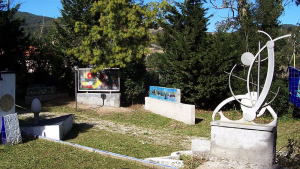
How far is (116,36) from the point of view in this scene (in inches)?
729

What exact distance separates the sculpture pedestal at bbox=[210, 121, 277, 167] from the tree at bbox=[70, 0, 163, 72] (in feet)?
39.8

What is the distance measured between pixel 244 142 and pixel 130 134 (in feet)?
21.4

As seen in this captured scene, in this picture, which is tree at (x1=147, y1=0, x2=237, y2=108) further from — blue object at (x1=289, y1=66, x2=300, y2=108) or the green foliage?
blue object at (x1=289, y1=66, x2=300, y2=108)

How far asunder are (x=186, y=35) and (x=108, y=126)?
8785 mm

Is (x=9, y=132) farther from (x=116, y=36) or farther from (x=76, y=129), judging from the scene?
(x=116, y=36)

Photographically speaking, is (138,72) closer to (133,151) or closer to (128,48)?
(128,48)

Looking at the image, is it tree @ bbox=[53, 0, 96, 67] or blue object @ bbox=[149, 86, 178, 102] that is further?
tree @ bbox=[53, 0, 96, 67]

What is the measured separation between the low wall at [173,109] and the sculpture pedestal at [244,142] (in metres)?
8.07

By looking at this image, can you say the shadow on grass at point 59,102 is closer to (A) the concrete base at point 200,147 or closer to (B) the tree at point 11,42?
(B) the tree at point 11,42

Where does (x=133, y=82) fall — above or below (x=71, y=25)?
below

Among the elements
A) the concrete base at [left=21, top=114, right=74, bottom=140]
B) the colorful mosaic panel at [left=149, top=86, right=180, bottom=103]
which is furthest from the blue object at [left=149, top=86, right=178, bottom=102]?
the concrete base at [left=21, top=114, right=74, bottom=140]

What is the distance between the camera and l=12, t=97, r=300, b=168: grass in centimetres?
909

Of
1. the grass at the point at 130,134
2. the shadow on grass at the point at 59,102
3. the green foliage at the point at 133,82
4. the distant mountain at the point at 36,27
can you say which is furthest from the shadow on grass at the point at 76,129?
the distant mountain at the point at 36,27

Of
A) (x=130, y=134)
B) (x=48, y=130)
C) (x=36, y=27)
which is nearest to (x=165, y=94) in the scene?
(x=130, y=134)
